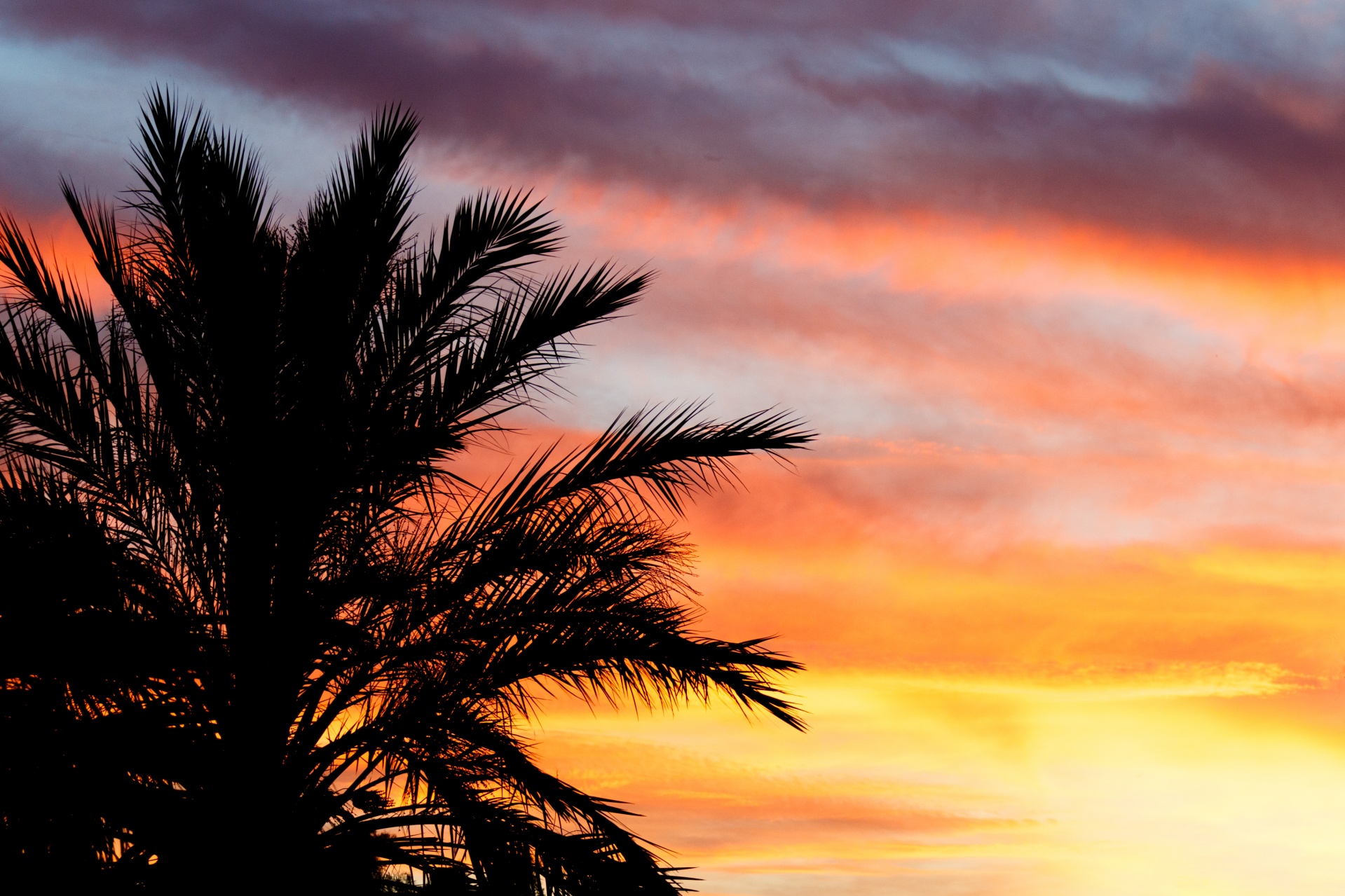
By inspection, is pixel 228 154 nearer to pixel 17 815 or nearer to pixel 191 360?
pixel 191 360

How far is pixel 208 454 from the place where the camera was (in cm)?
894

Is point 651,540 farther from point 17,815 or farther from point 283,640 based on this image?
point 17,815

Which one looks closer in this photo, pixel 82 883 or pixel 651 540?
pixel 82 883

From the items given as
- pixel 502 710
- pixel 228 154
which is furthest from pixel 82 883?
pixel 228 154

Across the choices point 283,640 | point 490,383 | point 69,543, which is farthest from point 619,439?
point 69,543

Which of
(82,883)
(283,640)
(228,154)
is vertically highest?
(228,154)

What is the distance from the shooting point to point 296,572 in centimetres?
863

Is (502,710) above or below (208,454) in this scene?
below

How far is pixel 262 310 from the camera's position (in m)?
9.08

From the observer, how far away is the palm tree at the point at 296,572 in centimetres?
802

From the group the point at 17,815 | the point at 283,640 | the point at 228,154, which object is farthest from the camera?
the point at 228,154

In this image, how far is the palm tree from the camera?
8016 mm

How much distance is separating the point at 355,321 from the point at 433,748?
305 centimetres

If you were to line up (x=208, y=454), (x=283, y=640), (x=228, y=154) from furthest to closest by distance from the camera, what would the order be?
(x=228, y=154) → (x=208, y=454) → (x=283, y=640)
